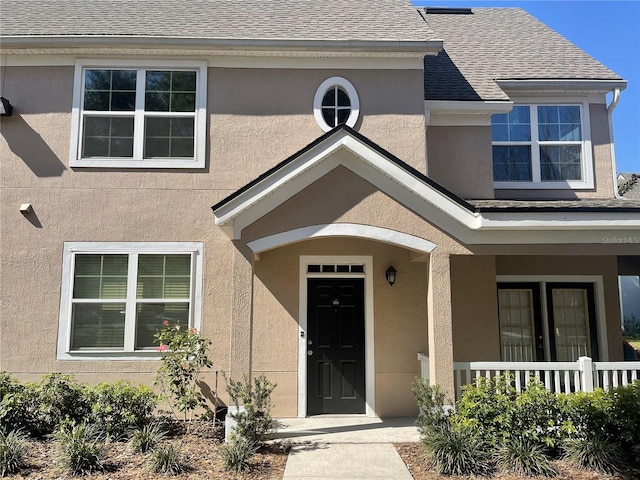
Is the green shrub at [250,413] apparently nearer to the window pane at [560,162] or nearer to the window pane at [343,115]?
the window pane at [343,115]

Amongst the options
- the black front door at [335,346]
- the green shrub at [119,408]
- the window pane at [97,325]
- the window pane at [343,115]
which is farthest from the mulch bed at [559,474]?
the window pane at [343,115]

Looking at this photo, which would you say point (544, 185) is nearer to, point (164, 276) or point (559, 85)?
point (559, 85)

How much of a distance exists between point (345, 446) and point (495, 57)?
926 cm

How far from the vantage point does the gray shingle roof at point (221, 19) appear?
867 cm

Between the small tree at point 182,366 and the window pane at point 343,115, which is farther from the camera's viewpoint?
the window pane at point 343,115

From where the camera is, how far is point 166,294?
8.21 m

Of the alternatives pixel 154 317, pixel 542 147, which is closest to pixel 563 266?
pixel 542 147

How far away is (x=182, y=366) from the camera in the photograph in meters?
7.38

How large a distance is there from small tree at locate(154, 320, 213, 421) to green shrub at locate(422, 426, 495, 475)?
11.8ft

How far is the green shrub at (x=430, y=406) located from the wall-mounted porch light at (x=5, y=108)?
8.55m

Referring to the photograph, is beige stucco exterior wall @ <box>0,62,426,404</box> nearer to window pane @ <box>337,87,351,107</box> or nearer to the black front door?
window pane @ <box>337,87,351,107</box>

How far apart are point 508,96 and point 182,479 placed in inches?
371

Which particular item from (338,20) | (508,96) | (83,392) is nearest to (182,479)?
(83,392)

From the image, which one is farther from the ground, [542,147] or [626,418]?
[542,147]
